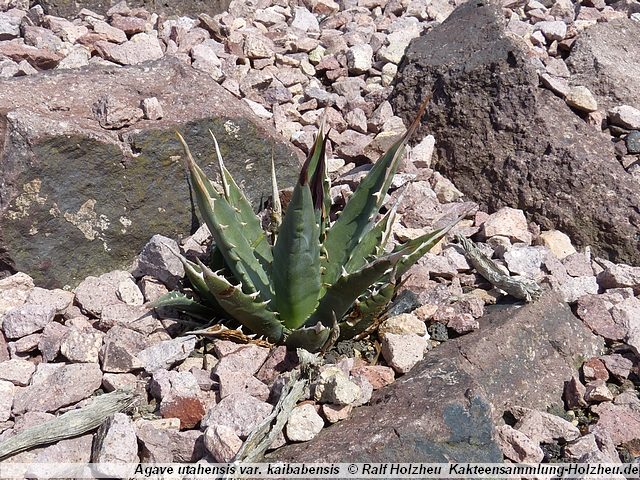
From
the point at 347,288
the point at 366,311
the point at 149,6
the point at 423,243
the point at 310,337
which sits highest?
the point at 423,243

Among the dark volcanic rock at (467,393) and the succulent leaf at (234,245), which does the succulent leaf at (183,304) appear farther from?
the dark volcanic rock at (467,393)

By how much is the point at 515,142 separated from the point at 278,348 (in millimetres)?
1917

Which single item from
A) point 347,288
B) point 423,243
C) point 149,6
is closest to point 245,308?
point 347,288

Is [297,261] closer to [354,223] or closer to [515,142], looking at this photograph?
[354,223]

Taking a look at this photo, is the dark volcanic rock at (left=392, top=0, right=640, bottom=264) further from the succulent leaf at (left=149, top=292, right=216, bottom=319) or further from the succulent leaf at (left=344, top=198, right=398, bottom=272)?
the succulent leaf at (left=149, top=292, right=216, bottom=319)

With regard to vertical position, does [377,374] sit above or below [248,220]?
below

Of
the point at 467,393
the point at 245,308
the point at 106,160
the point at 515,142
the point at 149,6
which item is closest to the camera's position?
the point at 467,393

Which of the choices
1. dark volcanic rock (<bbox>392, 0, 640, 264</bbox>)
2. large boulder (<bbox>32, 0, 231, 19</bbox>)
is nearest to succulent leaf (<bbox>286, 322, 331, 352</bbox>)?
dark volcanic rock (<bbox>392, 0, 640, 264</bbox>)

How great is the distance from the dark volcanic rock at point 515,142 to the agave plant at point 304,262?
4.25 ft

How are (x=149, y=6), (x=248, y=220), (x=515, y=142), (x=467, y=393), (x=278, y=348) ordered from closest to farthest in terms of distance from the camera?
1. (x=467, y=393)
2. (x=278, y=348)
3. (x=248, y=220)
4. (x=515, y=142)
5. (x=149, y=6)

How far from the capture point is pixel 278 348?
2322 millimetres

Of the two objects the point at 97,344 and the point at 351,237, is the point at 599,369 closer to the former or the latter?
the point at 351,237

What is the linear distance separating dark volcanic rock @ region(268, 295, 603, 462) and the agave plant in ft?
1.02

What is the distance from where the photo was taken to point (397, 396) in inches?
82.9
